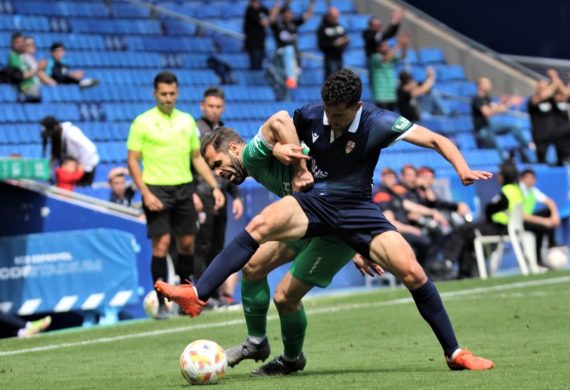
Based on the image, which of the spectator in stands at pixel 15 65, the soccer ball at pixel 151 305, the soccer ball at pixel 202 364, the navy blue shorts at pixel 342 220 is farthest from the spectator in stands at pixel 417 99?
the soccer ball at pixel 202 364

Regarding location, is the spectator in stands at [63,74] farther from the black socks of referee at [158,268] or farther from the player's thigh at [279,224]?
the player's thigh at [279,224]

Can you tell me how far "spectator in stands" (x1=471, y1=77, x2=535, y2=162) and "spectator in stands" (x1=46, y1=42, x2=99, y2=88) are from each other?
6774mm

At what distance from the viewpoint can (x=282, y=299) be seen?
7762 millimetres

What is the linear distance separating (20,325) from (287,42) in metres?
11.2

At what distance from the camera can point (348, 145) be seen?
728 centimetres

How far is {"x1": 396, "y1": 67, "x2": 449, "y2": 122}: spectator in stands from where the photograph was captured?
22250mm

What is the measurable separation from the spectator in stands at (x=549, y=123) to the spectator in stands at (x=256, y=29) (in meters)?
4.74

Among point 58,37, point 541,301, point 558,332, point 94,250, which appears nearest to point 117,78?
point 58,37

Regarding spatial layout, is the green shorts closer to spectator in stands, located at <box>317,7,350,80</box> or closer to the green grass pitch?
the green grass pitch

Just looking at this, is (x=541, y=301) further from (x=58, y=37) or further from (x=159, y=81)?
(x=58, y=37)

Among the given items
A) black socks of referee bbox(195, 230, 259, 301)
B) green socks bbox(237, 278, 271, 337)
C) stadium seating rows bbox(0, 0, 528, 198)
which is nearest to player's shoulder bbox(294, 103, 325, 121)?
black socks of referee bbox(195, 230, 259, 301)

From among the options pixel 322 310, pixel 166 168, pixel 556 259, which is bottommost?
pixel 556 259

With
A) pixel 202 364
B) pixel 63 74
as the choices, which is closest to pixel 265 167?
pixel 202 364

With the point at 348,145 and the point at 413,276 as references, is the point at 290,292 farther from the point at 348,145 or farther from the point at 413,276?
the point at 348,145
